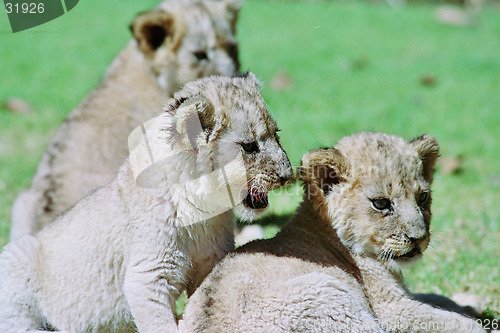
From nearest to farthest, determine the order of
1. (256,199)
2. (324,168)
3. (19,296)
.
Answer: (256,199)
(19,296)
(324,168)

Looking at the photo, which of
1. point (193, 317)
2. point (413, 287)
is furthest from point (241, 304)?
point (413, 287)

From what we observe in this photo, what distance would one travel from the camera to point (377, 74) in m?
12.8

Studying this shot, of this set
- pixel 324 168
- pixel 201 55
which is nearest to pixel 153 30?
pixel 201 55

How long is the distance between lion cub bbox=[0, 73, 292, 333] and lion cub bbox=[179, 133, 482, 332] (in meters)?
0.26

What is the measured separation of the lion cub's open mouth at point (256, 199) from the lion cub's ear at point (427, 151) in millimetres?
1262

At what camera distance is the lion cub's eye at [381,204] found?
14.6 feet

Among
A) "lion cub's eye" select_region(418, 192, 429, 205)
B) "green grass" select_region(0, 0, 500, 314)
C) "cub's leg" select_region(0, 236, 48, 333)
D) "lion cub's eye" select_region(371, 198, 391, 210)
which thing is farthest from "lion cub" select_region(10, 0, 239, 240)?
"lion cub's eye" select_region(418, 192, 429, 205)

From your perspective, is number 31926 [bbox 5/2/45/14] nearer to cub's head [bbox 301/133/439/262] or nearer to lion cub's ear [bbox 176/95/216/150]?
lion cub's ear [bbox 176/95/216/150]

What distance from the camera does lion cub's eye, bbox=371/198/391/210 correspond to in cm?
445

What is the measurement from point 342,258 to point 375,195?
506 mm

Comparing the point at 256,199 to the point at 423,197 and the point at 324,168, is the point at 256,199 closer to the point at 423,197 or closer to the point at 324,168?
the point at 324,168

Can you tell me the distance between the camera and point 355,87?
11938mm

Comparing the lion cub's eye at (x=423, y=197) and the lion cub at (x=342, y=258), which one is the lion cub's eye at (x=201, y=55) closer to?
the lion cub at (x=342, y=258)

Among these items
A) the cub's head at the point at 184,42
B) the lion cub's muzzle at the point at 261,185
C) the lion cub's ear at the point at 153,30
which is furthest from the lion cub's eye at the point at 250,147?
the lion cub's ear at the point at 153,30
